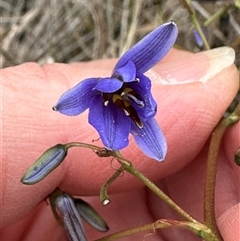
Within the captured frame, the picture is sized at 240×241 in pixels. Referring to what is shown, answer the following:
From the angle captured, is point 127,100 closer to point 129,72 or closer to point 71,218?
point 129,72

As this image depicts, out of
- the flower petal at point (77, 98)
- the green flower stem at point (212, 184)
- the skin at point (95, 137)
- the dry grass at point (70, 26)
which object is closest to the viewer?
the flower petal at point (77, 98)

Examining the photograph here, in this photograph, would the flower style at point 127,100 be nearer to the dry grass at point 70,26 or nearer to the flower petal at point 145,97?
the flower petal at point 145,97

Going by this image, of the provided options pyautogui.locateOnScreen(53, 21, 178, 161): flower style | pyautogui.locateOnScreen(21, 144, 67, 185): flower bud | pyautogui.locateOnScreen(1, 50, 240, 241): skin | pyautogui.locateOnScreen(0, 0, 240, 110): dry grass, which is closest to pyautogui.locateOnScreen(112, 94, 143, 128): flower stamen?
pyautogui.locateOnScreen(53, 21, 178, 161): flower style

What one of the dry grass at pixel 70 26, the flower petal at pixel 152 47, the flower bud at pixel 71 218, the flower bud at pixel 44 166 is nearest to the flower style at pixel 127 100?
the flower petal at pixel 152 47

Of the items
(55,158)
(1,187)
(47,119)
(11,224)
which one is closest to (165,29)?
(55,158)

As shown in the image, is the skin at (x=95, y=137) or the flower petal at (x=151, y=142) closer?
the flower petal at (x=151, y=142)

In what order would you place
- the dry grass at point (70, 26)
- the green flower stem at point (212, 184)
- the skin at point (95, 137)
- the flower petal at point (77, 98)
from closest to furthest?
the flower petal at point (77, 98), the green flower stem at point (212, 184), the skin at point (95, 137), the dry grass at point (70, 26)

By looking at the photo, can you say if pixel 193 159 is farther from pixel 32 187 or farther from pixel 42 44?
pixel 42 44
